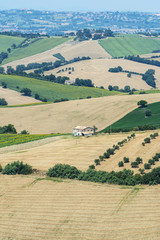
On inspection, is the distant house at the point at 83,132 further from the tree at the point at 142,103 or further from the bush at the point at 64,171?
the bush at the point at 64,171

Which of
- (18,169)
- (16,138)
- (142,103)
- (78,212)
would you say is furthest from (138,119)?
(78,212)

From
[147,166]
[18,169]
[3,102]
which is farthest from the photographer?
[3,102]

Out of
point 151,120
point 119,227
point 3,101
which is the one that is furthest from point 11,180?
point 3,101

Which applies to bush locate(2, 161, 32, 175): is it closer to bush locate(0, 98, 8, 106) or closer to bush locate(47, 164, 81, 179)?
bush locate(47, 164, 81, 179)

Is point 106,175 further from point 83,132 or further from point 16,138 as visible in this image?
point 16,138

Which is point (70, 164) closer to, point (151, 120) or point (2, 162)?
point (2, 162)

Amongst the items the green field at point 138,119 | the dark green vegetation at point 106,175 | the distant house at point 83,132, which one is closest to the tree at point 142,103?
the green field at point 138,119

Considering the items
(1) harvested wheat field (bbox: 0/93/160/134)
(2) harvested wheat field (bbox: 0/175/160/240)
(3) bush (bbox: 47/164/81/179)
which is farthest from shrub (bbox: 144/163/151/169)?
(1) harvested wheat field (bbox: 0/93/160/134)

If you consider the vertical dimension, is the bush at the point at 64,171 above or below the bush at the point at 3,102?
below
